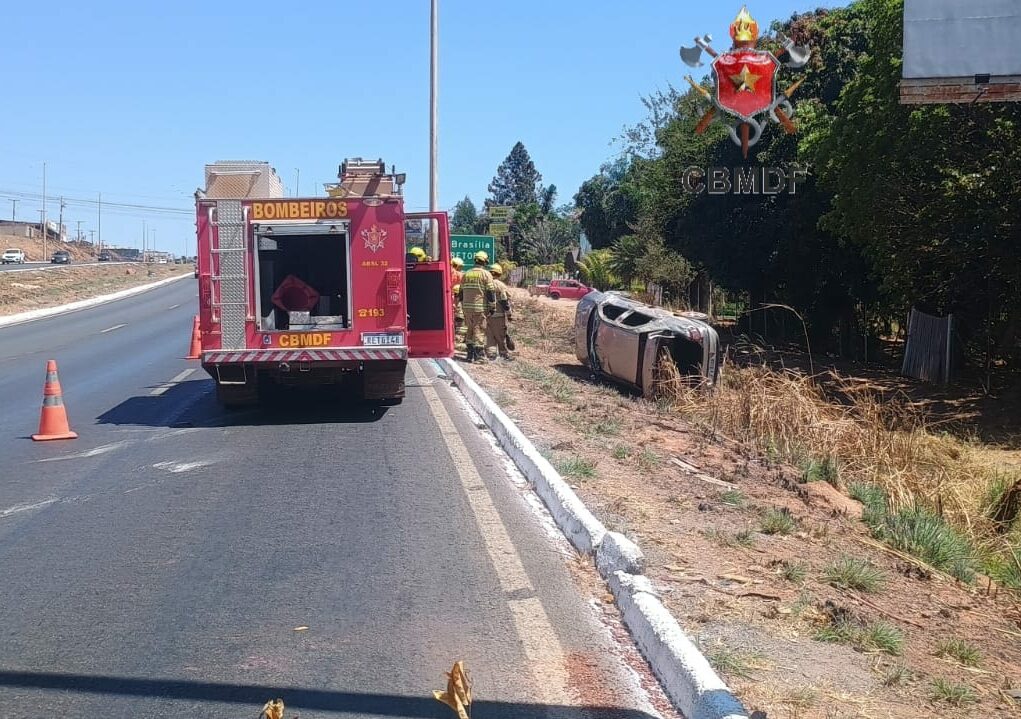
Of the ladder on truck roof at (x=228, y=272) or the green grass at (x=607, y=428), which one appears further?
the ladder on truck roof at (x=228, y=272)

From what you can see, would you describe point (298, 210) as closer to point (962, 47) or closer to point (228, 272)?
point (228, 272)

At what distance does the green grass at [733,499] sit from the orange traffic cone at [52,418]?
23.1 ft

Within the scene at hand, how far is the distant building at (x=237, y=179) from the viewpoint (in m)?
12.3

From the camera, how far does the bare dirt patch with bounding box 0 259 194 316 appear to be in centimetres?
3972

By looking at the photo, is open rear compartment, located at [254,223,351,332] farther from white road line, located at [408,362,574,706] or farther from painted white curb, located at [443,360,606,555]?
white road line, located at [408,362,574,706]

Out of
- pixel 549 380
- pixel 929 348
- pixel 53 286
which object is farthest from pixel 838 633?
pixel 53 286

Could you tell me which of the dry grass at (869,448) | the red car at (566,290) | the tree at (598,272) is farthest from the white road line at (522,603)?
the tree at (598,272)

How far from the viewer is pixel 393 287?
1145cm

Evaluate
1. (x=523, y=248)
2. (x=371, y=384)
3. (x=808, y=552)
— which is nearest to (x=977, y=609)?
(x=808, y=552)

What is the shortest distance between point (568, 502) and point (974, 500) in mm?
4851

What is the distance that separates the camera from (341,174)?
13.0 m

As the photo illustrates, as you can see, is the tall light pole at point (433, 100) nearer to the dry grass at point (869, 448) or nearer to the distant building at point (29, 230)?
the dry grass at point (869, 448)

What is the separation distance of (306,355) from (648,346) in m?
5.28

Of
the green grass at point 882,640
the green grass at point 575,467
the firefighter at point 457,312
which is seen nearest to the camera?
the green grass at point 882,640
